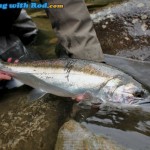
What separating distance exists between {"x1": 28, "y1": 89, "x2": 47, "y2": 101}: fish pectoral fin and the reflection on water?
433 millimetres

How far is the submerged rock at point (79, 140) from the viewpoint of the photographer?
2438mm

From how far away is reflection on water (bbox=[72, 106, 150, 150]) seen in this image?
247 centimetres

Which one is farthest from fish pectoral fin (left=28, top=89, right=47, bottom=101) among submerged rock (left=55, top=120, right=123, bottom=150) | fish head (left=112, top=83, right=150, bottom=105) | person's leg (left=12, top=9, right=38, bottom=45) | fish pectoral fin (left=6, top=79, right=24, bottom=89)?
person's leg (left=12, top=9, right=38, bottom=45)

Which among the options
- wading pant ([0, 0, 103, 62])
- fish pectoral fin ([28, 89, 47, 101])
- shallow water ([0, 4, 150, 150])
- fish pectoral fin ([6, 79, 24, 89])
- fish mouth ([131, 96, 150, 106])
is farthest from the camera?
fish pectoral fin ([6, 79, 24, 89])

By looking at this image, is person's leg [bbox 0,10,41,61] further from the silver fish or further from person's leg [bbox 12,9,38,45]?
the silver fish

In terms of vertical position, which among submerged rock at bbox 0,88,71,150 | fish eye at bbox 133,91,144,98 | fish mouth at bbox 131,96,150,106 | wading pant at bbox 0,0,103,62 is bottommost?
submerged rock at bbox 0,88,71,150

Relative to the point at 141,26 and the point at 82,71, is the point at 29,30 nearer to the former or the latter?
the point at 141,26

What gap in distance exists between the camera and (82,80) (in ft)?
10.1

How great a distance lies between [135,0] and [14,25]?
160 cm

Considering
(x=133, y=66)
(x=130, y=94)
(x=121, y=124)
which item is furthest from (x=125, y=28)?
(x=121, y=124)

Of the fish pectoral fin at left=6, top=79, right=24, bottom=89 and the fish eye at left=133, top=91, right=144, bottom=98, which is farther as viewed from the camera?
the fish pectoral fin at left=6, top=79, right=24, bottom=89

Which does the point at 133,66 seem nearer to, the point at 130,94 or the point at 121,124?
the point at 130,94

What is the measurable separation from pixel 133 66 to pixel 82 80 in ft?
3.29

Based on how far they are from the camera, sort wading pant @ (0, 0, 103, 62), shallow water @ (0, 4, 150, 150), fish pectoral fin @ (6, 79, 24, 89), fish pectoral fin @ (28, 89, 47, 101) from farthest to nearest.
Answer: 1. fish pectoral fin @ (6, 79, 24, 89)
2. wading pant @ (0, 0, 103, 62)
3. fish pectoral fin @ (28, 89, 47, 101)
4. shallow water @ (0, 4, 150, 150)
